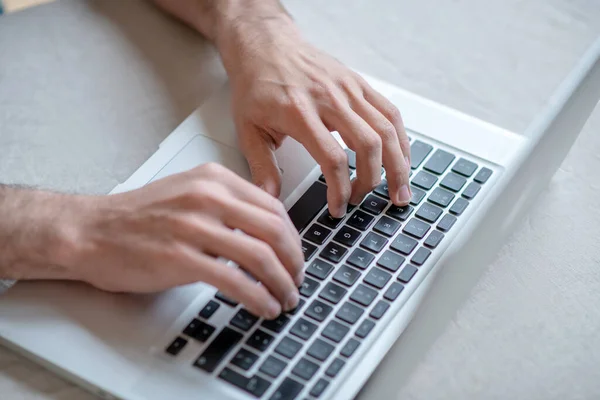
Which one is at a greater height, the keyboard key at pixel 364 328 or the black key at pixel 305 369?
the black key at pixel 305 369

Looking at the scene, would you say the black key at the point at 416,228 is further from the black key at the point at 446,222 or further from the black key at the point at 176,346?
the black key at the point at 176,346

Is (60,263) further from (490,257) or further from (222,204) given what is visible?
(490,257)

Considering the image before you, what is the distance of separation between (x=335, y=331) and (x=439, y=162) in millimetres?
246

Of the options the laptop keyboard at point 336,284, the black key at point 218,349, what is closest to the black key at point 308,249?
the laptop keyboard at point 336,284

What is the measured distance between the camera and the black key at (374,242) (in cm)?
69

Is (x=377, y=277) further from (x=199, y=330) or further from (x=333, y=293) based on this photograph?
(x=199, y=330)

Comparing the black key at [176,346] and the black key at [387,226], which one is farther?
the black key at [387,226]

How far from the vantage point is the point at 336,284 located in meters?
0.66

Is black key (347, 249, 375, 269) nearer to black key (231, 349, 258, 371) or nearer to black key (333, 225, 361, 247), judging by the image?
black key (333, 225, 361, 247)

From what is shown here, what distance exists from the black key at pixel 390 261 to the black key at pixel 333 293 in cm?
5

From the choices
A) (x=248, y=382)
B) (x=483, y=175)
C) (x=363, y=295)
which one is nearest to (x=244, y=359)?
(x=248, y=382)

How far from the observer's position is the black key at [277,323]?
62 centimetres

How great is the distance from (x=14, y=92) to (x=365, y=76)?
42 centimetres

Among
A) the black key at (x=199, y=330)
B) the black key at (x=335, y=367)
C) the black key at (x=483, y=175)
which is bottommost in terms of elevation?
the black key at (x=335, y=367)
